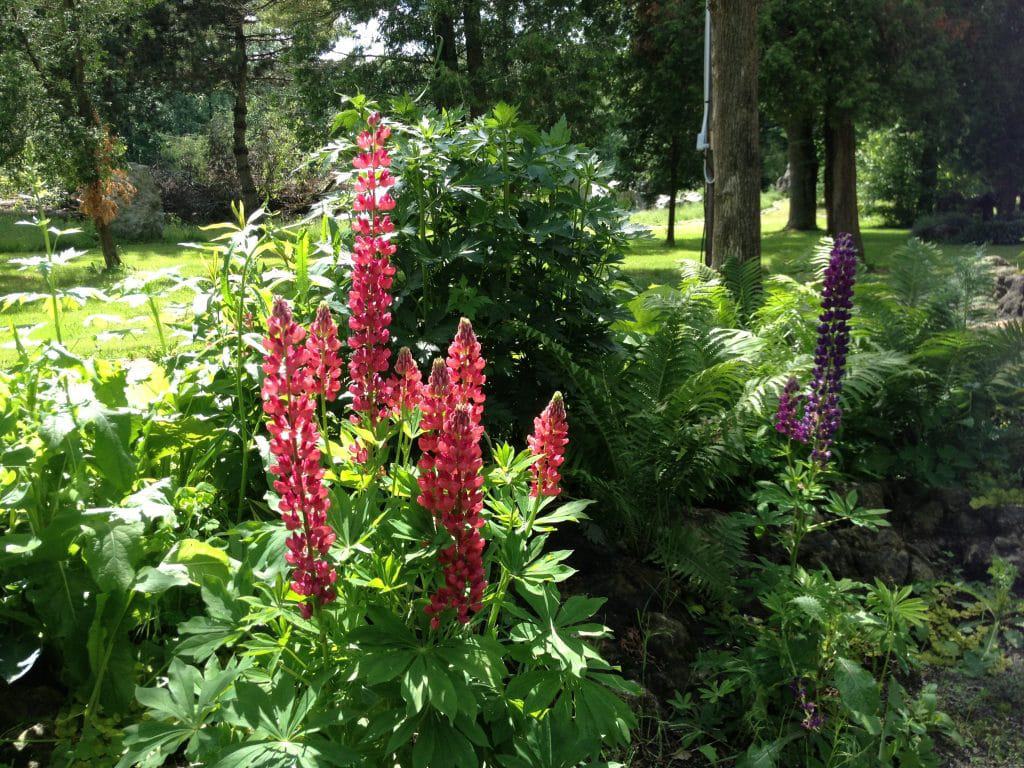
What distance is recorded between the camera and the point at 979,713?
9.38 ft

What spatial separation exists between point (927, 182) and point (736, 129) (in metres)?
20.7

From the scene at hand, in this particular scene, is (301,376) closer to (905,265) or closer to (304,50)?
(905,265)

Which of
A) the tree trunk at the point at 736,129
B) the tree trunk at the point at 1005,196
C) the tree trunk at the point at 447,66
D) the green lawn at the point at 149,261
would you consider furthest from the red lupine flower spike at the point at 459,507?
the tree trunk at the point at 1005,196

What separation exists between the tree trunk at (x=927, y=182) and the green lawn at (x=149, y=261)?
4.13 feet

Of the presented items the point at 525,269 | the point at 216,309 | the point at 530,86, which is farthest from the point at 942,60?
the point at 216,309

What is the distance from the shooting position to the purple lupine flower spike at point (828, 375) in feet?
9.64

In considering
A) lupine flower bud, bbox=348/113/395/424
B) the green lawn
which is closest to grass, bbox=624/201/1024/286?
the green lawn

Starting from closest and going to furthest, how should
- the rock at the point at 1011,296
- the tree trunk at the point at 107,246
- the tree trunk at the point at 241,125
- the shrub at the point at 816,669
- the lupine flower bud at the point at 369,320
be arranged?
the lupine flower bud at the point at 369,320, the shrub at the point at 816,669, the rock at the point at 1011,296, the tree trunk at the point at 107,246, the tree trunk at the point at 241,125

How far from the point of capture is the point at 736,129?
606cm

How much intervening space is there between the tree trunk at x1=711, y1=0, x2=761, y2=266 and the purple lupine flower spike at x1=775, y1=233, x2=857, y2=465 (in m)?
2.90

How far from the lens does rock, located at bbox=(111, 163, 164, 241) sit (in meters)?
18.9

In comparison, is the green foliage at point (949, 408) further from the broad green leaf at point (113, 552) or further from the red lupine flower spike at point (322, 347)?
the broad green leaf at point (113, 552)

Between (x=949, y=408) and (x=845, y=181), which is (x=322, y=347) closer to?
(x=949, y=408)

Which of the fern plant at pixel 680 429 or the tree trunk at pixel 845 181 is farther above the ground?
the tree trunk at pixel 845 181
